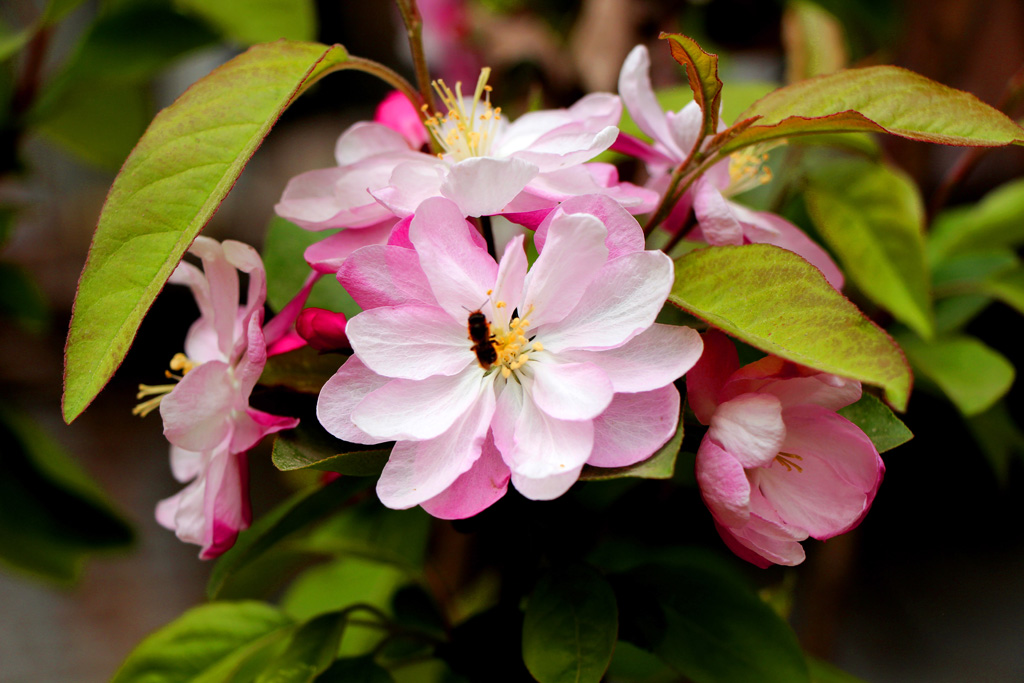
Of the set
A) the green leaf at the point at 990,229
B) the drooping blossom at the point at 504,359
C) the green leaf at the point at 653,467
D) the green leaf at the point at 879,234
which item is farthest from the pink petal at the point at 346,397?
the green leaf at the point at 990,229

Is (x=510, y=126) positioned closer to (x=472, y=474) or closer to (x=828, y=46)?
(x=472, y=474)

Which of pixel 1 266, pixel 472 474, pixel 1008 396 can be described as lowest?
pixel 1008 396

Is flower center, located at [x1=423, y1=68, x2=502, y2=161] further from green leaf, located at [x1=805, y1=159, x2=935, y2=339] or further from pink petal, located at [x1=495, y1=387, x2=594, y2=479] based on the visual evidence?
green leaf, located at [x1=805, y1=159, x2=935, y2=339]

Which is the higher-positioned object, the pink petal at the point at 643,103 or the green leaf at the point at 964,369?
the pink petal at the point at 643,103

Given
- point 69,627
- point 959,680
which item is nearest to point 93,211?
point 69,627

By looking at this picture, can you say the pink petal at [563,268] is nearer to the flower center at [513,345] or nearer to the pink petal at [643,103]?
the flower center at [513,345]

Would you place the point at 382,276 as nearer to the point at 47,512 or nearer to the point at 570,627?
the point at 570,627

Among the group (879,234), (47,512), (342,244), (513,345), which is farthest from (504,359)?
(47,512)
